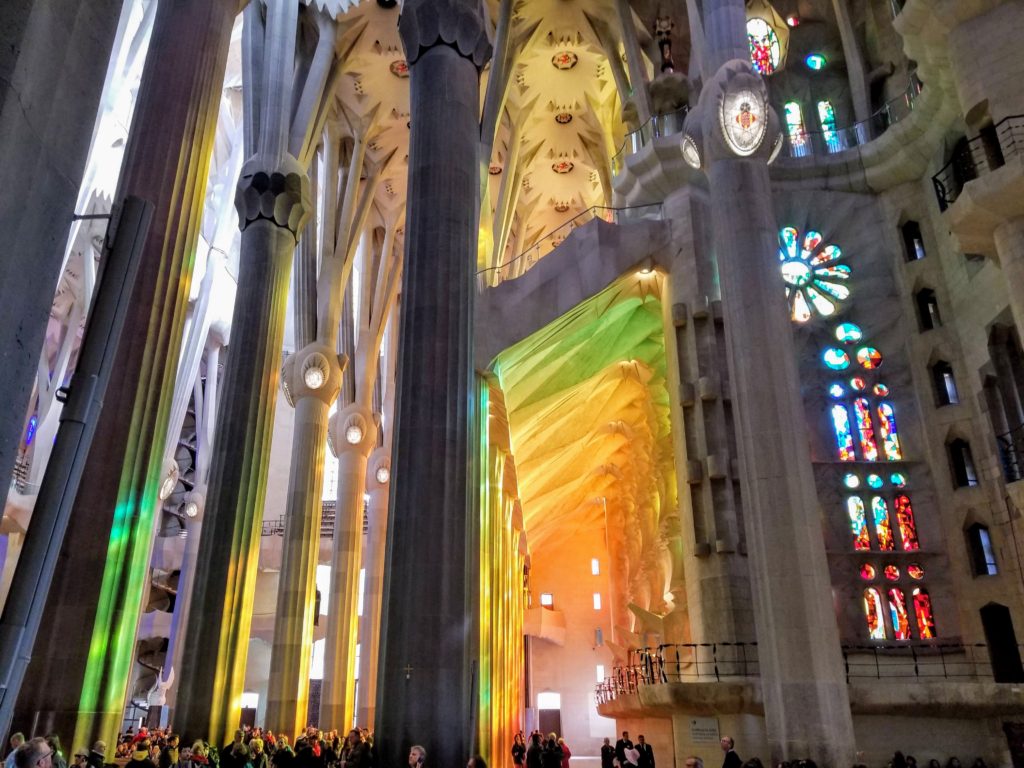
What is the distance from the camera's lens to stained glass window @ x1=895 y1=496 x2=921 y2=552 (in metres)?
15.8

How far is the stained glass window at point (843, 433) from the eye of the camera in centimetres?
1677

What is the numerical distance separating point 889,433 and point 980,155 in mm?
5794

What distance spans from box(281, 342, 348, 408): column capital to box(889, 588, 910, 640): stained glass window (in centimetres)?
1306

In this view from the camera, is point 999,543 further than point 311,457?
No

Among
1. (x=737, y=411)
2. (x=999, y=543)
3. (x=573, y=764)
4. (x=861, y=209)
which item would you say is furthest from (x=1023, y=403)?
(x=573, y=764)

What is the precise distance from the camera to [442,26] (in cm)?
1117

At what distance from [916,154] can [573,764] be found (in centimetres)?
2140

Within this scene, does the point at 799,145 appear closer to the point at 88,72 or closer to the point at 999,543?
the point at 999,543

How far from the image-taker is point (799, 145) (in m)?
19.3

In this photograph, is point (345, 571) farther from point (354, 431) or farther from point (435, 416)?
point (435, 416)

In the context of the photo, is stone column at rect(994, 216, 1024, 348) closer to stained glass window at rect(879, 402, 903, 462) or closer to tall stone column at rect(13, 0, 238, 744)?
stained glass window at rect(879, 402, 903, 462)

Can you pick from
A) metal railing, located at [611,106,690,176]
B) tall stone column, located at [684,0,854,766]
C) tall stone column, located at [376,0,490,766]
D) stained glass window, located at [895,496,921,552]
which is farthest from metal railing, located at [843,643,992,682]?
metal railing, located at [611,106,690,176]

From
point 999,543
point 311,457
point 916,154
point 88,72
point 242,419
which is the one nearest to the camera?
point 88,72

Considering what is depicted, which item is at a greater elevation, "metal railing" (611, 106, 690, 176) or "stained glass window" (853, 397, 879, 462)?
"metal railing" (611, 106, 690, 176)
